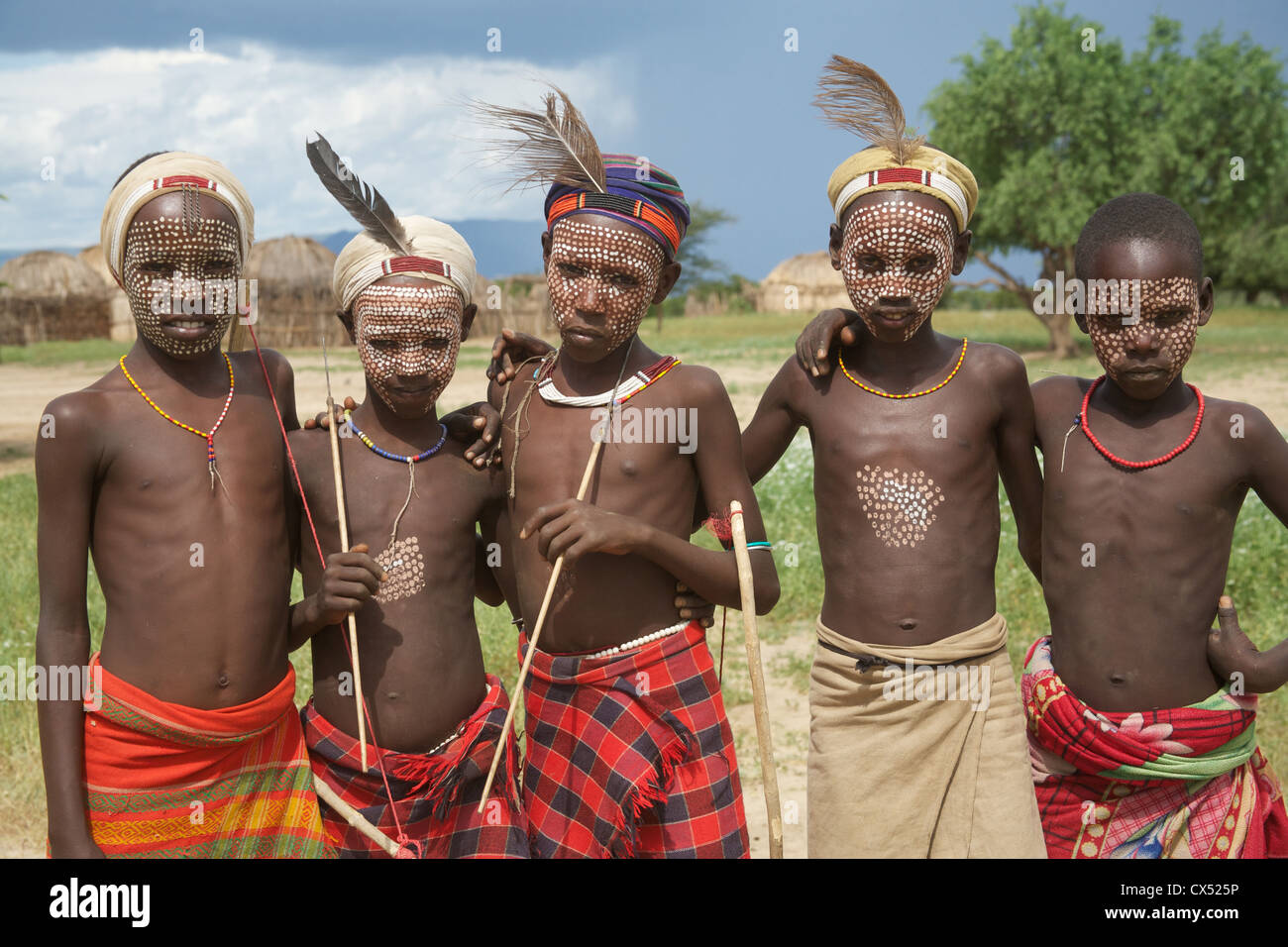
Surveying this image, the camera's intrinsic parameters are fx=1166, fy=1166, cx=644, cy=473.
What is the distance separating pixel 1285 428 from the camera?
1255 centimetres

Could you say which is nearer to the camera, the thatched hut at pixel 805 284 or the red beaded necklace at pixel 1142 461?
the red beaded necklace at pixel 1142 461

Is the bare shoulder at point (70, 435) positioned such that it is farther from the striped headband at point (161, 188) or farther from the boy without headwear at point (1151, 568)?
the boy without headwear at point (1151, 568)

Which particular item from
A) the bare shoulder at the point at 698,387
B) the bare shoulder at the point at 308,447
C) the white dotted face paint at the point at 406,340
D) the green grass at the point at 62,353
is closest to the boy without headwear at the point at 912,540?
the bare shoulder at the point at 698,387

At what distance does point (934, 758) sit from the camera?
3.09m

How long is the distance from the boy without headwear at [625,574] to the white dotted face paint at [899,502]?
13.3 inches

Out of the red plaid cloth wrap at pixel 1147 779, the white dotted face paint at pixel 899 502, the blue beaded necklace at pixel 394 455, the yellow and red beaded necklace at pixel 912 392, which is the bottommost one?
the red plaid cloth wrap at pixel 1147 779

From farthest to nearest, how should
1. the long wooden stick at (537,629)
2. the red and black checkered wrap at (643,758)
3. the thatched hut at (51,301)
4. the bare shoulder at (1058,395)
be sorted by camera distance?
the thatched hut at (51,301) → the bare shoulder at (1058,395) → the red and black checkered wrap at (643,758) → the long wooden stick at (537,629)

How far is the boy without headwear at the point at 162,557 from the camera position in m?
2.63

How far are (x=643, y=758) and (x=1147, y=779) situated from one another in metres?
1.35

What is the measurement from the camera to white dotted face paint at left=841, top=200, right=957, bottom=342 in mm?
2982

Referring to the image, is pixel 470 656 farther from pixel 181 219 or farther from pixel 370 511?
pixel 181 219

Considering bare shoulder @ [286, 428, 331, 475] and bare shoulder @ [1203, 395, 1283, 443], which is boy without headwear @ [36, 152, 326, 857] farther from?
bare shoulder @ [1203, 395, 1283, 443]

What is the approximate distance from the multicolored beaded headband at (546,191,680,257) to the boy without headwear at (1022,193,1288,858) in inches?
44.4

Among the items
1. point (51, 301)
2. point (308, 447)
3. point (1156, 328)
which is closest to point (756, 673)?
point (308, 447)
